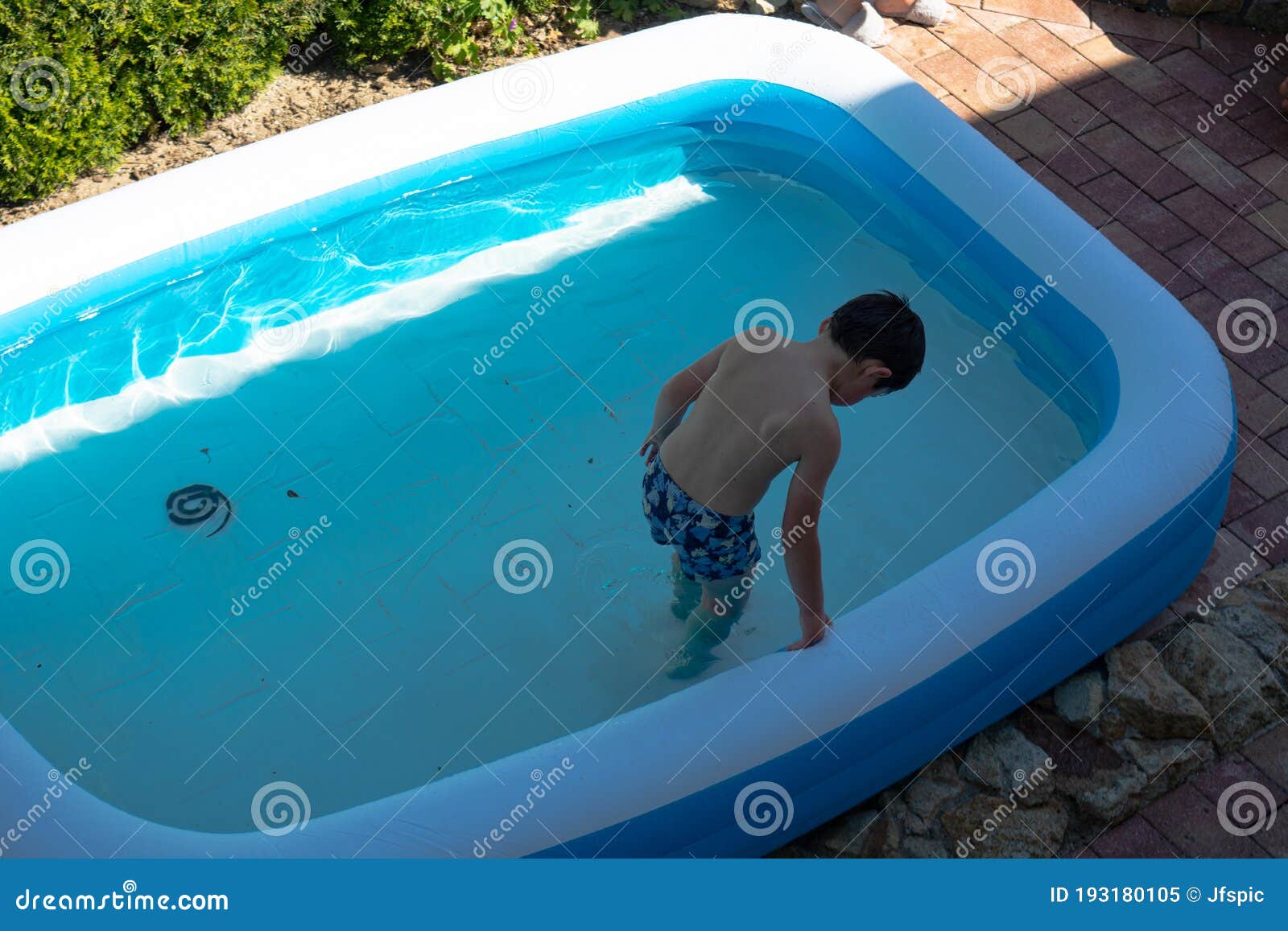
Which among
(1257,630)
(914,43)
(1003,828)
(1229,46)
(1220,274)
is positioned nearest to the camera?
(1003,828)

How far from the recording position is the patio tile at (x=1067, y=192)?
5500 millimetres

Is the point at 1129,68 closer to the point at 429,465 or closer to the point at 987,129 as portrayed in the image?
the point at 987,129

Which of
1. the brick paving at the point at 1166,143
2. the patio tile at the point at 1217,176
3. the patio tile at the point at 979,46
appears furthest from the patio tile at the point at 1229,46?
the patio tile at the point at 979,46

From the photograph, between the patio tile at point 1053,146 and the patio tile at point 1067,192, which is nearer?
the patio tile at point 1067,192

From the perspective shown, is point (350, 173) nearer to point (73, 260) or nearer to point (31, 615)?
point (73, 260)

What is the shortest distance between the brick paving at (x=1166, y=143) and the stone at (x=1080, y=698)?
343mm

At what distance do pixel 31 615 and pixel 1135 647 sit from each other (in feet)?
12.5

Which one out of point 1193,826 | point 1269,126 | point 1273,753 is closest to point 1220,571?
point 1273,753

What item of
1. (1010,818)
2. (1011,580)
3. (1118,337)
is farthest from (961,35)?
(1010,818)

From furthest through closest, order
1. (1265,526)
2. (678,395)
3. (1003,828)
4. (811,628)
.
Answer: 1. (1265,526)
2. (1003,828)
3. (678,395)
4. (811,628)

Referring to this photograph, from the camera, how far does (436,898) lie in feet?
9.86

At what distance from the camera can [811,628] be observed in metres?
3.51

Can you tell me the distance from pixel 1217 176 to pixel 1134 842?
3456mm

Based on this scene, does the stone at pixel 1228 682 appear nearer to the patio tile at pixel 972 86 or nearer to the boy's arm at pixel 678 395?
the boy's arm at pixel 678 395
